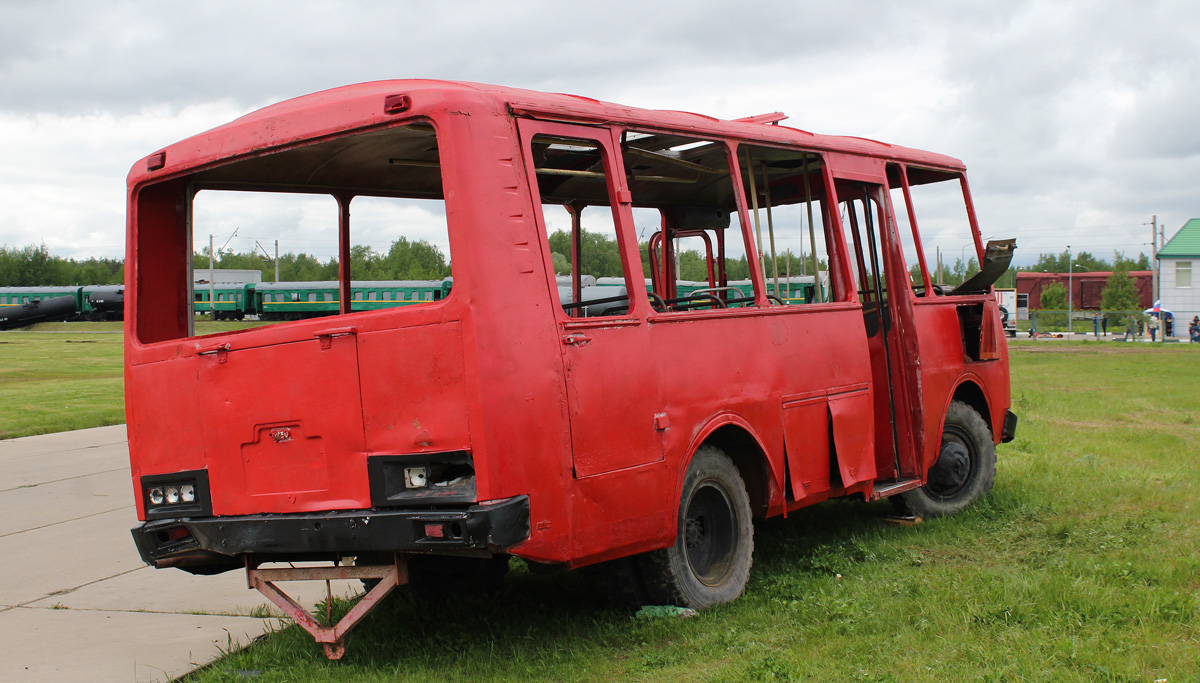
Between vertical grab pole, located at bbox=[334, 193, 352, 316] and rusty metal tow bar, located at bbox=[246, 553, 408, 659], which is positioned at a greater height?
vertical grab pole, located at bbox=[334, 193, 352, 316]

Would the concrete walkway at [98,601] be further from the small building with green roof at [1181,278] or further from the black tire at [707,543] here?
the small building with green roof at [1181,278]

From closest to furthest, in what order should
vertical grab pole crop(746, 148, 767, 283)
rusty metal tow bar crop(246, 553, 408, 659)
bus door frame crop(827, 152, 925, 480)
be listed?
rusty metal tow bar crop(246, 553, 408, 659) < vertical grab pole crop(746, 148, 767, 283) < bus door frame crop(827, 152, 925, 480)

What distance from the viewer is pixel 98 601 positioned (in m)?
6.85

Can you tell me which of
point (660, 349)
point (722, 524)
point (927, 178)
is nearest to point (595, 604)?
point (722, 524)

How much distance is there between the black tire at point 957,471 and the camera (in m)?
8.19

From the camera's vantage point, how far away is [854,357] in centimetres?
710

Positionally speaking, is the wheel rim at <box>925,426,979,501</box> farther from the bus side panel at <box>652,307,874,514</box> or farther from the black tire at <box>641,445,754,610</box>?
the black tire at <box>641,445,754,610</box>

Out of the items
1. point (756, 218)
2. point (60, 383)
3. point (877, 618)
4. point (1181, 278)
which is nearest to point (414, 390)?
point (877, 618)

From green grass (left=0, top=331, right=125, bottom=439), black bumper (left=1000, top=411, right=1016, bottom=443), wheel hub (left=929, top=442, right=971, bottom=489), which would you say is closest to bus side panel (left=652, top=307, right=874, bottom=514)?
wheel hub (left=929, top=442, right=971, bottom=489)

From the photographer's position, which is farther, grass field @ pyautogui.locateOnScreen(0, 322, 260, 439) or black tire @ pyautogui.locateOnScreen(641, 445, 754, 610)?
grass field @ pyautogui.locateOnScreen(0, 322, 260, 439)

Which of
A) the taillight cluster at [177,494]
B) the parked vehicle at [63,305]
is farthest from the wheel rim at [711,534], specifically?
the parked vehicle at [63,305]

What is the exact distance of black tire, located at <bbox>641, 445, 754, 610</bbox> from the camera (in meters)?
5.53

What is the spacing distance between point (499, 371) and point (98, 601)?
3.91 metres

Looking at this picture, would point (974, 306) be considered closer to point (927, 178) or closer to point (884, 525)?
point (927, 178)
